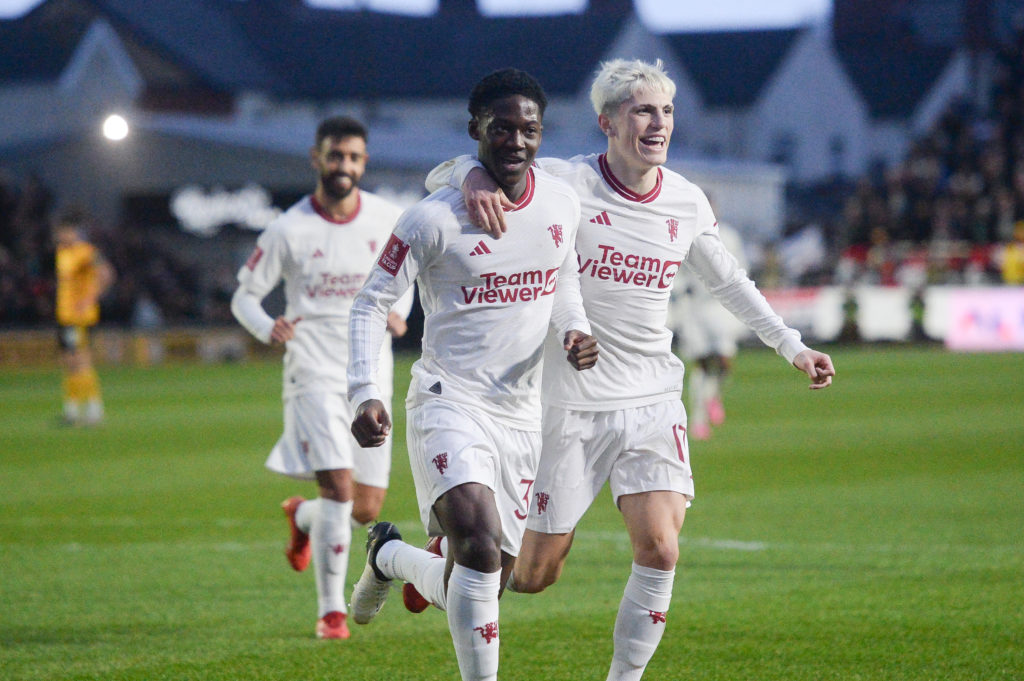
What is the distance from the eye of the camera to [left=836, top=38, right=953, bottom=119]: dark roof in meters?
66.4

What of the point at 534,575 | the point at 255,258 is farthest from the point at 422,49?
the point at 534,575

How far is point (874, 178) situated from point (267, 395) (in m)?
45.1

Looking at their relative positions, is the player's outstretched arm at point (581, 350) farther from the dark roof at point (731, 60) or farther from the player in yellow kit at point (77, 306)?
the dark roof at point (731, 60)

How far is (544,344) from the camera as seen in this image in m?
5.59

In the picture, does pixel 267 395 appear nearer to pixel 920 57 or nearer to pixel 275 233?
pixel 275 233

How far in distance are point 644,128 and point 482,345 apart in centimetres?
103

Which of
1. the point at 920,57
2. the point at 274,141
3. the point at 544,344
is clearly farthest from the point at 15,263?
the point at 920,57

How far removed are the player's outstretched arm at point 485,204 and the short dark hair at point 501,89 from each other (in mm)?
240

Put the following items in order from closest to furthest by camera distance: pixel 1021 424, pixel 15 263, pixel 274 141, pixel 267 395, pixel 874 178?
pixel 1021 424, pixel 267 395, pixel 15 263, pixel 274 141, pixel 874 178

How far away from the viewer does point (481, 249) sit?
201 inches

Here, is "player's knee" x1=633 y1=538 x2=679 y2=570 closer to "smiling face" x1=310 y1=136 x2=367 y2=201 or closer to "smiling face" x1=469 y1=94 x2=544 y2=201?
"smiling face" x1=469 y1=94 x2=544 y2=201

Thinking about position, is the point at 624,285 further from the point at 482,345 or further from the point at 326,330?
the point at 326,330

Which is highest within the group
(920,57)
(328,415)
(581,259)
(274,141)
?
(920,57)

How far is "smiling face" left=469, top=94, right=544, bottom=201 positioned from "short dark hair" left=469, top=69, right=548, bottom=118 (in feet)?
0.05
